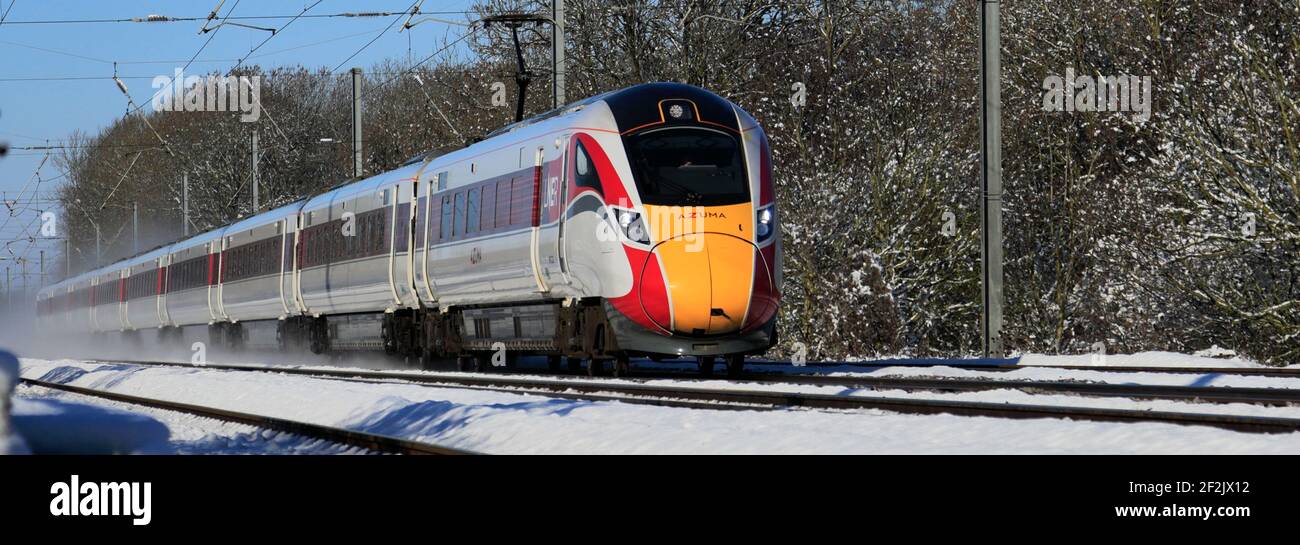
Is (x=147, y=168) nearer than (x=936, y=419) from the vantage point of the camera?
No

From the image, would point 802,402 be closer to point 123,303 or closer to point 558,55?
point 558,55

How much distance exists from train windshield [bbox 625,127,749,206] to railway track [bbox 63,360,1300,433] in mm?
2182

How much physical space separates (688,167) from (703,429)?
7151 mm

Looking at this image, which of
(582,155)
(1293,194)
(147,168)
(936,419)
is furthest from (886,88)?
(147,168)

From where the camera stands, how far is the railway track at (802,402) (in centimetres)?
1093

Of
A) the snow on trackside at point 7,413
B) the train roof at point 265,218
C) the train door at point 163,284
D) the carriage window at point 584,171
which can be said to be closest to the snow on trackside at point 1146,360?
the carriage window at point 584,171

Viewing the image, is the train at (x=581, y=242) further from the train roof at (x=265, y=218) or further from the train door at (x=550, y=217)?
the train roof at (x=265, y=218)

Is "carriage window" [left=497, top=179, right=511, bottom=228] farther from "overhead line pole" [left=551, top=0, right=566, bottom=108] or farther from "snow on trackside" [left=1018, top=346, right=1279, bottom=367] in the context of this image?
"snow on trackside" [left=1018, top=346, right=1279, bottom=367]

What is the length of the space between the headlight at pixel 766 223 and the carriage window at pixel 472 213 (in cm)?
501

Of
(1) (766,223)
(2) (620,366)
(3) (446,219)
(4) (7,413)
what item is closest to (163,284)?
(3) (446,219)

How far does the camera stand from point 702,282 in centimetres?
1797
